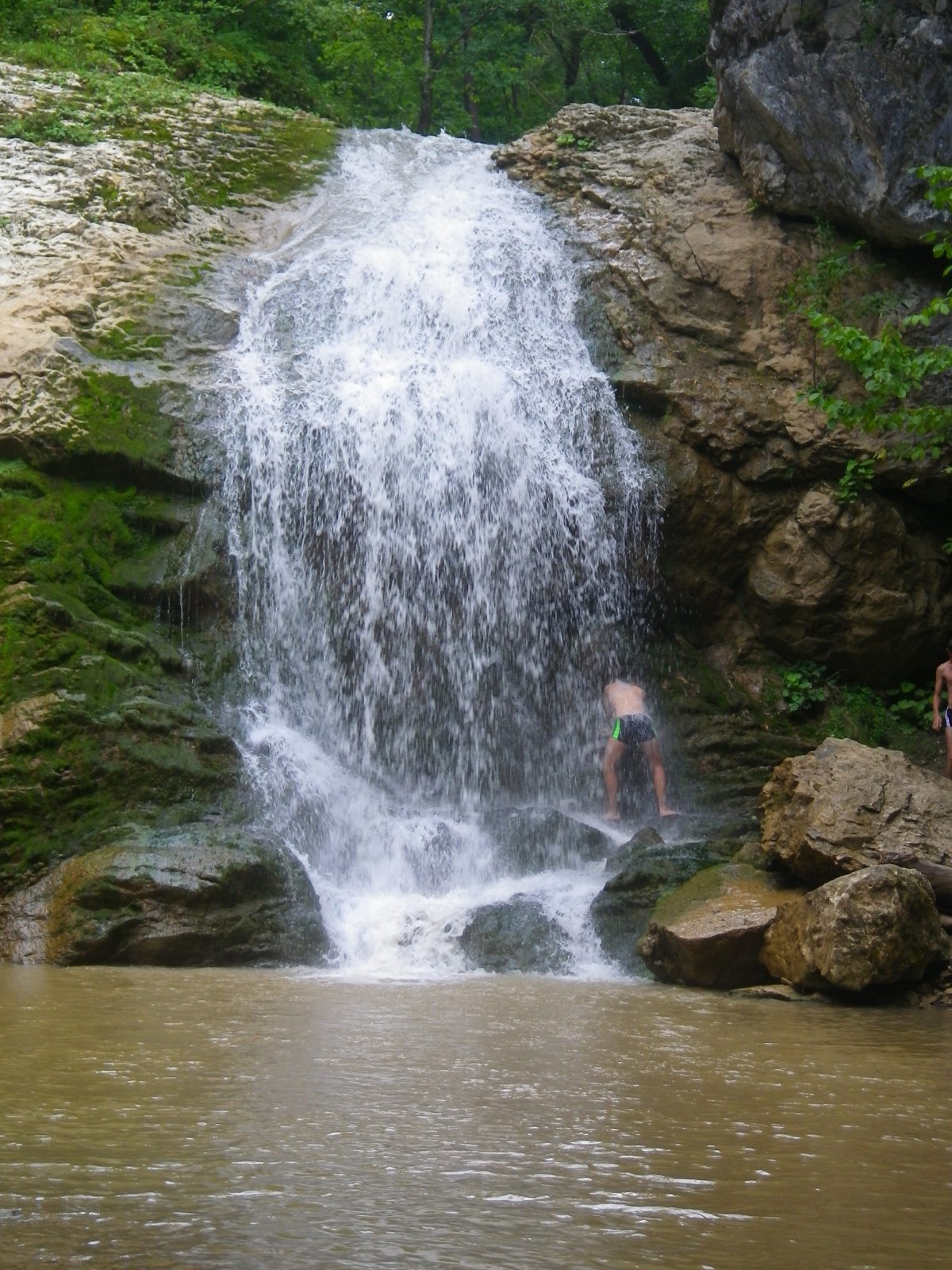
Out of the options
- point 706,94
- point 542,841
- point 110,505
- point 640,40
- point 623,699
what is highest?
point 640,40

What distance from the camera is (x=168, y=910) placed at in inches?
311

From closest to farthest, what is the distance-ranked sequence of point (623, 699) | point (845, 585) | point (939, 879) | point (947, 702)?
point (939, 879) → point (623, 699) → point (947, 702) → point (845, 585)

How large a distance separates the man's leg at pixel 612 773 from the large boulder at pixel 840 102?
5495mm

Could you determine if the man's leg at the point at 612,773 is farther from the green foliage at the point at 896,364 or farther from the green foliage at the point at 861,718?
the green foliage at the point at 896,364

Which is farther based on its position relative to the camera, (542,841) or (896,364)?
(542,841)

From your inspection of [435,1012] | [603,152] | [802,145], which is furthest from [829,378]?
[435,1012]

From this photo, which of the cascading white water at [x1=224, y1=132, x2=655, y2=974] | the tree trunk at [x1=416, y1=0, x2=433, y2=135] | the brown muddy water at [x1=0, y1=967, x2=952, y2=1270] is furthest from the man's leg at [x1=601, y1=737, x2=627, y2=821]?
the tree trunk at [x1=416, y1=0, x2=433, y2=135]

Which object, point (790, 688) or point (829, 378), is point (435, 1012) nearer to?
point (790, 688)

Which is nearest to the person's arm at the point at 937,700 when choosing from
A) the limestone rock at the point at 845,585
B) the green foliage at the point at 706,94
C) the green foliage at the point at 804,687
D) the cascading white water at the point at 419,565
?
the limestone rock at the point at 845,585

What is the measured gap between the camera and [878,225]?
11.9 m

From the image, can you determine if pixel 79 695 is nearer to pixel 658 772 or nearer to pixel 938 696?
pixel 658 772

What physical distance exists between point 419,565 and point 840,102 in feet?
19.1

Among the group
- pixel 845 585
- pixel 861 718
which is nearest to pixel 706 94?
pixel 845 585

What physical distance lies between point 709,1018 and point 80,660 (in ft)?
18.2
